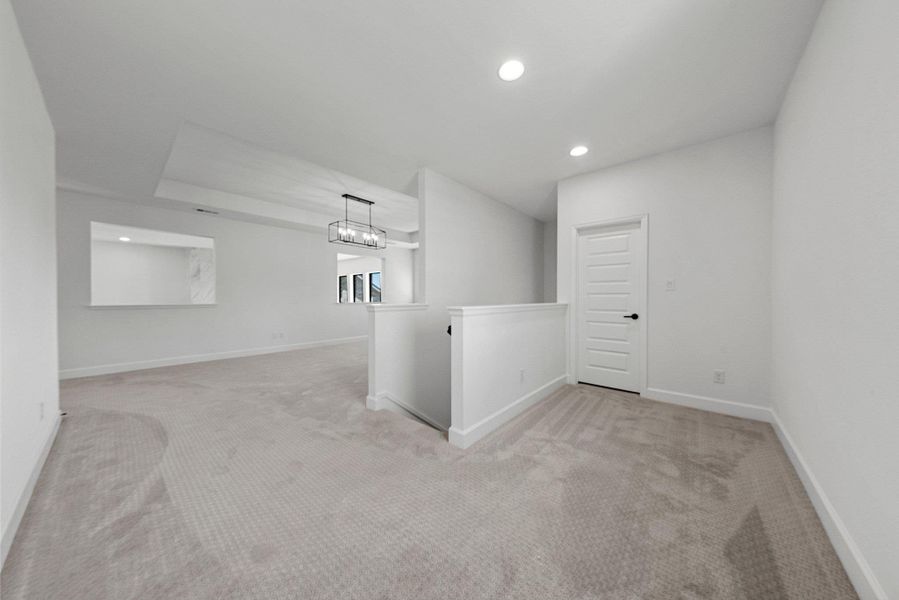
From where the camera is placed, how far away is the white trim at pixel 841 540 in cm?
99

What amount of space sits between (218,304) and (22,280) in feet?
12.4

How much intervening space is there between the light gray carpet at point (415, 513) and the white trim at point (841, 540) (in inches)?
1.8

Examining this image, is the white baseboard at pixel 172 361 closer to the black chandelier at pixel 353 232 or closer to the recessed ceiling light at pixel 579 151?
the black chandelier at pixel 353 232

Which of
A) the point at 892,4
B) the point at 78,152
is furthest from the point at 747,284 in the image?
the point at 78,152

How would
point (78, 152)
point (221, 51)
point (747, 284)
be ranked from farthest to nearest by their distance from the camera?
point (78, 152), point (747, 284), point (221, 51)

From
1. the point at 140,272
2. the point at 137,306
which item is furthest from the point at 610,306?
the point at 140,272

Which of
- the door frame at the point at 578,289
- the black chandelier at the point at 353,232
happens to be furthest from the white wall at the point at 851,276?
the black chandelier at the point at 353,232

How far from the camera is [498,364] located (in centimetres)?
245

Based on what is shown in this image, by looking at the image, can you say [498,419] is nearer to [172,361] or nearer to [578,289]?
[578,289]

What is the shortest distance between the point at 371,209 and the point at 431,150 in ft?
9.88

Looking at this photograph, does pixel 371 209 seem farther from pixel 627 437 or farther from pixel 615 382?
pixel 627 437

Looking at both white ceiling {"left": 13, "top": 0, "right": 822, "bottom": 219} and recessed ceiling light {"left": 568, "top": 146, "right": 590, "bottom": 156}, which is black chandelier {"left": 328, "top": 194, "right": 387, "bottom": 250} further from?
recessed ceiling light {"left": 568, "top": 146, "right": 590, "bottom": 156}

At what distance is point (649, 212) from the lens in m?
3.01

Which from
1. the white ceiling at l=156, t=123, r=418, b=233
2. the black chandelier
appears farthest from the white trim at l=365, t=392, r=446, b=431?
the black chandelier
